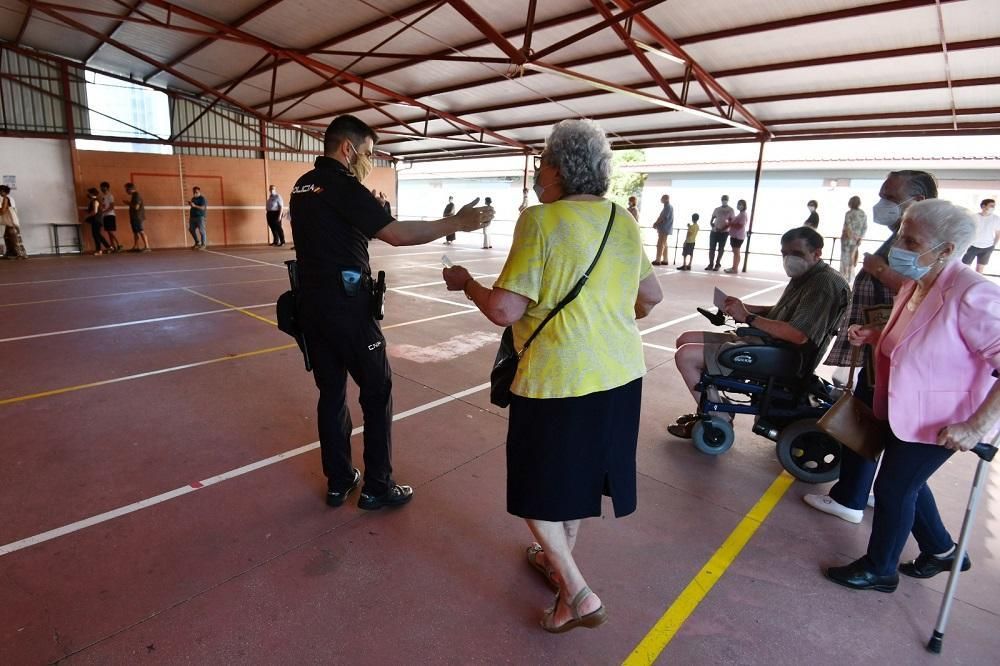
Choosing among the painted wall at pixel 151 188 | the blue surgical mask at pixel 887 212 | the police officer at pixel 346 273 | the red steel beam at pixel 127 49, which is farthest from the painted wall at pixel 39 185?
the blue surgical mask at pixel 887 212

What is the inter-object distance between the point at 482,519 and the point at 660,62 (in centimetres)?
992

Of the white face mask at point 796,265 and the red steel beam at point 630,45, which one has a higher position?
the red steel beam at point 630,45

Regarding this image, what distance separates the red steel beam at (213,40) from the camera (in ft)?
31.5

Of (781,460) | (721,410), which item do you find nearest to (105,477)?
(721,410)

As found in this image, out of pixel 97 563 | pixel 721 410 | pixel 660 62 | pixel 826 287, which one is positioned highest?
pixel 660 62

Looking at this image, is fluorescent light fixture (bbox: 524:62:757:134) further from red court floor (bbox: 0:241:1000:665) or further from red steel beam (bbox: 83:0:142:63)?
red steel beam (bbox: 83:0:142:63)

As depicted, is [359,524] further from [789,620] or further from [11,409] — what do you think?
[11,409]

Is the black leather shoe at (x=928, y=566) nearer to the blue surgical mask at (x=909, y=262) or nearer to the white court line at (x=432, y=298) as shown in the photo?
the blue surgical mask at (x=909, y=262)

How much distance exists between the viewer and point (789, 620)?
2.05 metres

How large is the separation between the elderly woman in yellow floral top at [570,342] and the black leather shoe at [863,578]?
3.78 ft

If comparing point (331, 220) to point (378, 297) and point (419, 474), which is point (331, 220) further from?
point (419, 474)

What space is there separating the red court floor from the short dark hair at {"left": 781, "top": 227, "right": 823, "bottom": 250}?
1.36 metres

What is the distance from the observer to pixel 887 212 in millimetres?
3000

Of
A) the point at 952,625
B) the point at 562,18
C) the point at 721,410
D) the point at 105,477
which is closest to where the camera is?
the point at 952,625
